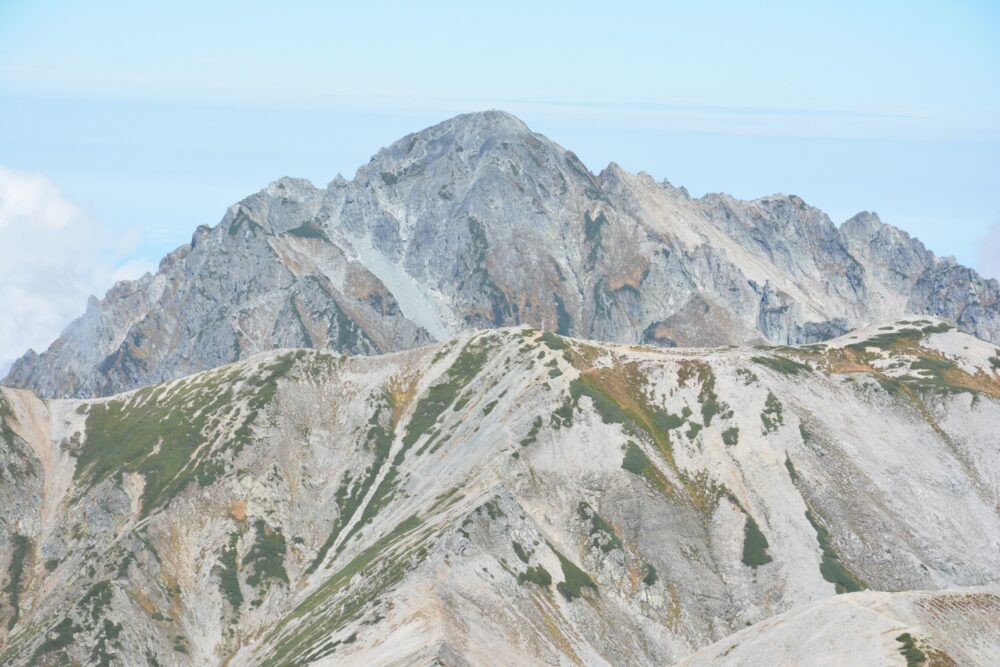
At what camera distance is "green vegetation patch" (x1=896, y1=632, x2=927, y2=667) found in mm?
93250

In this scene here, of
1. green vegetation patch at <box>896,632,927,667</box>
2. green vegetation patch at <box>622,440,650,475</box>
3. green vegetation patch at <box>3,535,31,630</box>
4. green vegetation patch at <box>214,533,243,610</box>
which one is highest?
green vegetation patch at <box>896,632,927,667</box>

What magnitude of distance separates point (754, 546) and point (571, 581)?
1317 inches

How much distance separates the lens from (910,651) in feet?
312

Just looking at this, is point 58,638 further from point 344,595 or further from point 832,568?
point 832,568

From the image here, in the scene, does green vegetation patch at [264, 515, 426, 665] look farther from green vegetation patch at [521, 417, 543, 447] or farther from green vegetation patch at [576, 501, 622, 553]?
green vegetation patch at [576, 501, 622, 553]

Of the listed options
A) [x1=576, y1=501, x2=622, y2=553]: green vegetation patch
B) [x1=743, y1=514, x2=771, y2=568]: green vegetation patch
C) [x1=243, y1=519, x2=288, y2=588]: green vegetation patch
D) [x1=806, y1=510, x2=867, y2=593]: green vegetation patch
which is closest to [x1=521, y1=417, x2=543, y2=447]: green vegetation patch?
[x1=576, y1=501, x2=622, y2=553]: green vegetation patch

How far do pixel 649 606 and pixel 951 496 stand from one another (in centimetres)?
6529

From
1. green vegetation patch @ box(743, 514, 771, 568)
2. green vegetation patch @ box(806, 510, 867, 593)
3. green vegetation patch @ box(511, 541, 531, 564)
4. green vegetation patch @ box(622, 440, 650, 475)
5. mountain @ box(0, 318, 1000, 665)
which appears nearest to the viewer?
mountain @ box(0, 318, 1000, 665)

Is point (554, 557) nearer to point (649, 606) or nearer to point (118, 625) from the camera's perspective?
point (649, 606)

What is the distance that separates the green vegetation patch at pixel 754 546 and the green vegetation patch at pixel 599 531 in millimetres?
20906

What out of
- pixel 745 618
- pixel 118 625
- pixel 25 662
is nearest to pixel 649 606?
pixel 745 618

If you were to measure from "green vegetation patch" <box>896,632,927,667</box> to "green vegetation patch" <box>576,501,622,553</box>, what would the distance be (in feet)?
259

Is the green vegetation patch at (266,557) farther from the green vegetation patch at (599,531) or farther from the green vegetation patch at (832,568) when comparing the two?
the green vegetation patch at (832,568)

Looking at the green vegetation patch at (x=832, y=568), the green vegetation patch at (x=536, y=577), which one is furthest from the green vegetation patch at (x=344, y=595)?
the green vegetation patch at (x=832, y=568)
